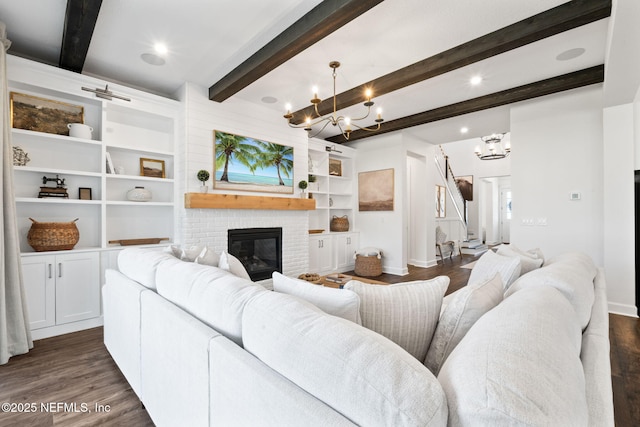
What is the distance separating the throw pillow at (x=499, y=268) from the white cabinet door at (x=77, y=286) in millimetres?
3504

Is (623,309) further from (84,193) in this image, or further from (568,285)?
(84,193)

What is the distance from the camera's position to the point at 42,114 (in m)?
3.03

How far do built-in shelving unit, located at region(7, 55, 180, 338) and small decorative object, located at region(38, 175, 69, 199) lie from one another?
6 centimetres

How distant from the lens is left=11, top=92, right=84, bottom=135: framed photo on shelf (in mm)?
2895

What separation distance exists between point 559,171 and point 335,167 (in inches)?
143

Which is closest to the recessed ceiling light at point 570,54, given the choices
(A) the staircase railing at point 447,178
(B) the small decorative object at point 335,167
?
(B) the small decorative object at point 335,167

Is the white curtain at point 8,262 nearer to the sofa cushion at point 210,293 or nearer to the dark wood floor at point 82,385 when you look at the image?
the dark wood floor at point 82,385

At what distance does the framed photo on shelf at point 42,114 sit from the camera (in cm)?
289

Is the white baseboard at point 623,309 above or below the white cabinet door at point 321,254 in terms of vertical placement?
below

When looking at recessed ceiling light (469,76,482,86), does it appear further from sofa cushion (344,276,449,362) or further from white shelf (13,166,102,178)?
white shelf (13,166,102,178)

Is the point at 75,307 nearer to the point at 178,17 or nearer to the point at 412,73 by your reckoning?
the point at 178,17

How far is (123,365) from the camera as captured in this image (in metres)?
1.96

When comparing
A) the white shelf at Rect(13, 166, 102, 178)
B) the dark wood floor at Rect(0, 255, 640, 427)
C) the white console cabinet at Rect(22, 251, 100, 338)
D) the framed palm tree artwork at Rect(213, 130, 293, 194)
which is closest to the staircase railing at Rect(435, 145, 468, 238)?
the framed palm tree artwork at Rect(213, 130, 293, 194)

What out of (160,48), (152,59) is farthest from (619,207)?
(152,59)
